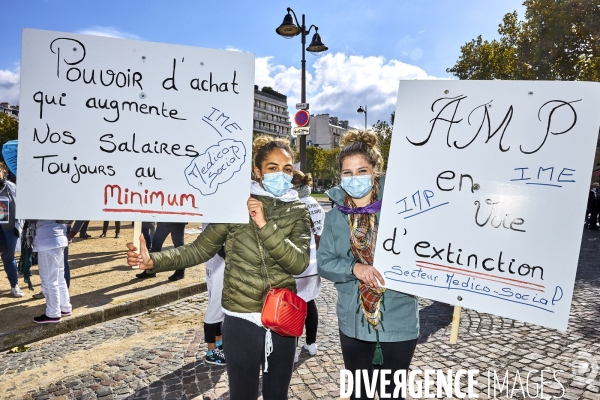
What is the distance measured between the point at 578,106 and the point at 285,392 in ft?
6.35

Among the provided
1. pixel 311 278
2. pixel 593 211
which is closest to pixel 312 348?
pixel 311 278

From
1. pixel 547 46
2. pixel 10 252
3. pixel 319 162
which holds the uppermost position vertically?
pixel 547 46

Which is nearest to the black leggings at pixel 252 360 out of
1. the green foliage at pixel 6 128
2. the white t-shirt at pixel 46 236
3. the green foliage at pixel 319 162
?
the white t-shirt at pixel 46 236

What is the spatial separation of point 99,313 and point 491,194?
15.1 feet

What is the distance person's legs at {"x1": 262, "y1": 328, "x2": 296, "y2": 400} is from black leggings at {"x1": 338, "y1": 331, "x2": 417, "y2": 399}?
325 millimetres

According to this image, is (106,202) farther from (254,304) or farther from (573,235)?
(573,235)

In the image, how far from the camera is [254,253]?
205 centimetres

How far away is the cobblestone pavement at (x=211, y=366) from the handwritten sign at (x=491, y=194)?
1.70m

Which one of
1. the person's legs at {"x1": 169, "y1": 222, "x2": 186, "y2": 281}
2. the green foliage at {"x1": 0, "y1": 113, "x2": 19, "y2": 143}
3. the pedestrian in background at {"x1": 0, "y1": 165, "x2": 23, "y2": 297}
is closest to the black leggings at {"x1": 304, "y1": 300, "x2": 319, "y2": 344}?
the person's legs at {"x1": 169, "y1": 222, "x2": 186, "y2": 281}

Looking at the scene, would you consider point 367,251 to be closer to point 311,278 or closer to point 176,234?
point 311,278

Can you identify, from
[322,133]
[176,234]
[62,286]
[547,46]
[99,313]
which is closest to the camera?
[62,286]

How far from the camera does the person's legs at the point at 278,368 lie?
200 centimetres

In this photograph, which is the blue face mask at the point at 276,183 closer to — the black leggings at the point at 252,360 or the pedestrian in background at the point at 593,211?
the black leggings at the point at 252,360

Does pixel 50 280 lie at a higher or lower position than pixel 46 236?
lower
